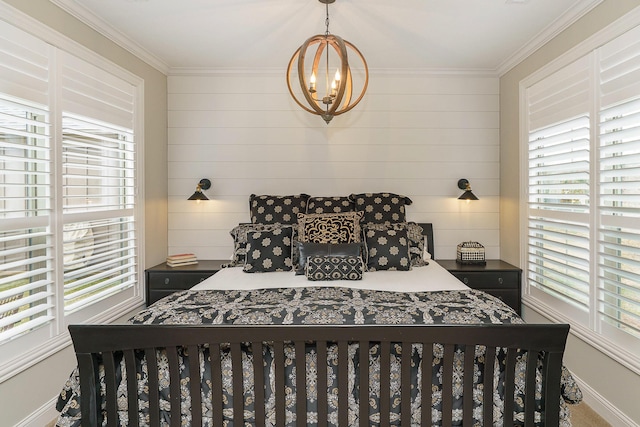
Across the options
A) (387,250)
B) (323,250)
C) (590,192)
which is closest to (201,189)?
(323,250)

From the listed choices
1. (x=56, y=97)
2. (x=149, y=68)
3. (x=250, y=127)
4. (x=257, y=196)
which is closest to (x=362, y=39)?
(x=250, y=127)

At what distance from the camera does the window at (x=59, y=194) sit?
6.83 feet

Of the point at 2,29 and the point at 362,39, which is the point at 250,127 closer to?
the point at 362,39

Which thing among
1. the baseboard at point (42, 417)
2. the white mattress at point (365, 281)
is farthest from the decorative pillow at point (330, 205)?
the baseboard at point (42, 417)

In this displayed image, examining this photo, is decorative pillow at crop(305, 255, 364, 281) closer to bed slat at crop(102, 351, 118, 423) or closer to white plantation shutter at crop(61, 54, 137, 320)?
bed slat at crop(102, 351, 118, 423)

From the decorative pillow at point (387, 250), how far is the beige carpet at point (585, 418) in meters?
1.39

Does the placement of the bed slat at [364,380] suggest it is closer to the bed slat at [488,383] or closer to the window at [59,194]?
the bed slat at [488,383]

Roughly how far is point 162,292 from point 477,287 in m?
2.87

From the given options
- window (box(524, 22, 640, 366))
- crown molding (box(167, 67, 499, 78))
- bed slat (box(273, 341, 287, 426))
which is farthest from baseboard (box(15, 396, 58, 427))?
window (box(524, 22, 640, 366))

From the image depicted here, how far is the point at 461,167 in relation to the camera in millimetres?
3877

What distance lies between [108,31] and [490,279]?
3760mm

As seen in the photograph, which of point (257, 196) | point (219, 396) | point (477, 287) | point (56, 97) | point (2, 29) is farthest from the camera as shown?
point (257, 196)

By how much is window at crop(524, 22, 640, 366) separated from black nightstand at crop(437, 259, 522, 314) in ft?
0.51

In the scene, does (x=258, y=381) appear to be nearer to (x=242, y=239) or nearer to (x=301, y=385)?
(x=301, y=385)
